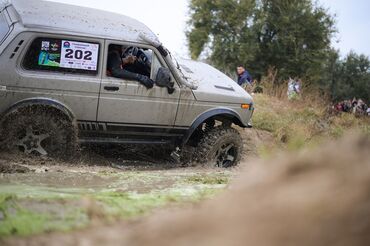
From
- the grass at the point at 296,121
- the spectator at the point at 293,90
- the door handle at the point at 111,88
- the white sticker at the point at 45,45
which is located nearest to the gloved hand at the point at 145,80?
the door handle at the point at 111,88

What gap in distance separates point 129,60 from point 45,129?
1414 mm

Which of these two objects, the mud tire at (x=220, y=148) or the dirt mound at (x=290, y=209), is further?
the mud tire at (x=220, y=148)

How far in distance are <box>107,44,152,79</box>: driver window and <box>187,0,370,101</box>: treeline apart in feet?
73.0

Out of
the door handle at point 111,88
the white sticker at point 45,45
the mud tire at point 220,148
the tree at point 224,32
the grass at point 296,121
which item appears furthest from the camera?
the tree at point 224,32

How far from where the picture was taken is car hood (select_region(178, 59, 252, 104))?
654cm

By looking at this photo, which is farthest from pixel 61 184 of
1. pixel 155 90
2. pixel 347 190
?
pixel 347 190

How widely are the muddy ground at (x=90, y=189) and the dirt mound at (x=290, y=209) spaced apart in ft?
2.24

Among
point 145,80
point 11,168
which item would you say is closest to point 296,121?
point 145,80

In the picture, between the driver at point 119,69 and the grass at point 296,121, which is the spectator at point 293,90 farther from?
the driver at point 119,69

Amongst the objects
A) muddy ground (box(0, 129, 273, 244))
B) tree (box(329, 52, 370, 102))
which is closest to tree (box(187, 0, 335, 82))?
tree (box(329, 52, 370, 102))

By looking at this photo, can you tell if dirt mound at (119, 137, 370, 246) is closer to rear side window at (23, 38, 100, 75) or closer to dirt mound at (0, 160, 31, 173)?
dirt mound at (0, 160, 31, 173)

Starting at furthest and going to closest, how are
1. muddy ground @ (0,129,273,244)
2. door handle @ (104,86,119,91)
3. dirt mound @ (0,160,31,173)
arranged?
door handle @ (104,86,119,91) → dirt mound @ (0,160,31,173) → muddy ground @ (0,129,273,244)

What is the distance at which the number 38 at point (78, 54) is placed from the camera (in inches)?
219

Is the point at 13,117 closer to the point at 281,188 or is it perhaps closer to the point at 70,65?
the point at 70,65
